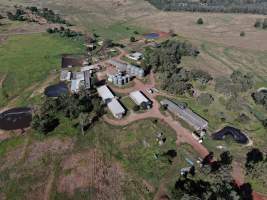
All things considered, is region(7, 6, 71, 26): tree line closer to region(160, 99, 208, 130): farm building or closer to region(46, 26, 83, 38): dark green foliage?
region(46, 26, 83, 38): dark green foliage

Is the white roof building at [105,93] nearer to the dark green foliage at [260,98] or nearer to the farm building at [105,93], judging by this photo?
the farm building at [105,93]

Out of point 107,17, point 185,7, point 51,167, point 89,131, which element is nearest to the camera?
point 51,167

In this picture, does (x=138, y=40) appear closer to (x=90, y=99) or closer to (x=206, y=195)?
(x=90, y=99)

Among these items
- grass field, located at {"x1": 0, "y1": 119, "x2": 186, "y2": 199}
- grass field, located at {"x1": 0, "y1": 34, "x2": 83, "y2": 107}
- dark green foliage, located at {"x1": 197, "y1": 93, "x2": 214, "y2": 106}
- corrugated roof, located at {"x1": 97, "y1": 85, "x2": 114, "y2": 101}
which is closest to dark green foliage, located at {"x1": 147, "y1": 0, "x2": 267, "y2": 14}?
grass field, located at {"x1": 0, "y1": 34, "x2": 83, "y2": 107}

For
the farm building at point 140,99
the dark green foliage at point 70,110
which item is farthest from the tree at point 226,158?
the dark green foliage at point 70,110

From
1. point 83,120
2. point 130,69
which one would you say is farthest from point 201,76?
point 83,120

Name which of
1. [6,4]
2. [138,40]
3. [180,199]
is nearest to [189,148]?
[180,199]
